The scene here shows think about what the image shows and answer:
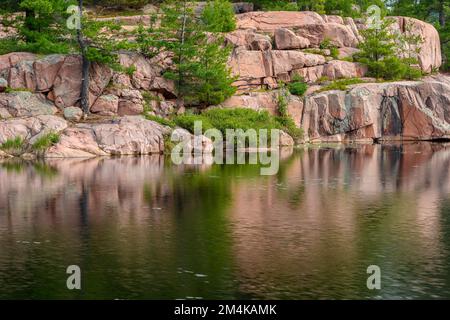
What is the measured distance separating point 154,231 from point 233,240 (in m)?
3.00

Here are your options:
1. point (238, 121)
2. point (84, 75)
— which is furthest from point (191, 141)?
point (84, 75)

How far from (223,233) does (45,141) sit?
94.4 ft

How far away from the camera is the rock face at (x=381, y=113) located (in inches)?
2640

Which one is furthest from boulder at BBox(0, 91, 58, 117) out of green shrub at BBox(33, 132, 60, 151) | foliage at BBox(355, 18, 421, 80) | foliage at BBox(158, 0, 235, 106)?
foliage at BBox(355, 18, 421, 80)

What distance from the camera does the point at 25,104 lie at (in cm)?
5431

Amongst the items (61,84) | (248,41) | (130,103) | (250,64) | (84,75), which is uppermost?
(248,41)

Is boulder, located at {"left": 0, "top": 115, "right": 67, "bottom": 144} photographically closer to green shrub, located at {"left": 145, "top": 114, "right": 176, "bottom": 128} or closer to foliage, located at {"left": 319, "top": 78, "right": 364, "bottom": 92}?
green shrub, located at {"left": 145, "top": 114, "right": 176, "bottom": 128}

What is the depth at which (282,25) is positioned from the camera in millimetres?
73750

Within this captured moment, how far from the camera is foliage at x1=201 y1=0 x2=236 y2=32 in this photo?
64.8 metres

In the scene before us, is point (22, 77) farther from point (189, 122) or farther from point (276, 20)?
point (276, 20)

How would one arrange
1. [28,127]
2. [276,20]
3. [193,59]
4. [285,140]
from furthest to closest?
[276,20] < [285,140] < [193,59] < [28,127]

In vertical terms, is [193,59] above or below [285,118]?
above

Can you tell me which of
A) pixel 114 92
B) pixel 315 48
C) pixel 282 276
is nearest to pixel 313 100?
pixel 315 48
